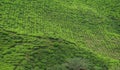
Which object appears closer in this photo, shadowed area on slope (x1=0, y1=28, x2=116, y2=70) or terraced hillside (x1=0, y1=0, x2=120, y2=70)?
shadowed area on slope (x1=0, y1=28, x2=116, y2=70)

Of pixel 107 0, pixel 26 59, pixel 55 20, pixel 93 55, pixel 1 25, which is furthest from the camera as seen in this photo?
pixel 107 0

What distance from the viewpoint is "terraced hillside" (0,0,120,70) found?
40844mm

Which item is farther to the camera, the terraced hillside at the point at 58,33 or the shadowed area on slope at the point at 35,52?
the terraced hillside at the point at 58,33

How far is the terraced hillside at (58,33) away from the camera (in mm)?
40844

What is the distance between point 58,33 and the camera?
4772 centimetres

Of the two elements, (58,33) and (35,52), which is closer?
(35,52)

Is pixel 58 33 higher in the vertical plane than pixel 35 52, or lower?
higher

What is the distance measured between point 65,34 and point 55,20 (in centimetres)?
450

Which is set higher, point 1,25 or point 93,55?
point 1,25

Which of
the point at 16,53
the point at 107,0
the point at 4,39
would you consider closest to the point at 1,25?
the point at 4,39

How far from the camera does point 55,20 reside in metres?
51.6

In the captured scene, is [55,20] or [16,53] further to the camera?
[55,20]

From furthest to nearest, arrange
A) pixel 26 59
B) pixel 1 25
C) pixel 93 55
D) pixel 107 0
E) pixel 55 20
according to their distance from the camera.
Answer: pixel 107 0 → pixel 55 20 → pixel 1 25 → pixel 93 55 → pixel 26 59

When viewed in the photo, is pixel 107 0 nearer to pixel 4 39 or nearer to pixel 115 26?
pixel 115 26
